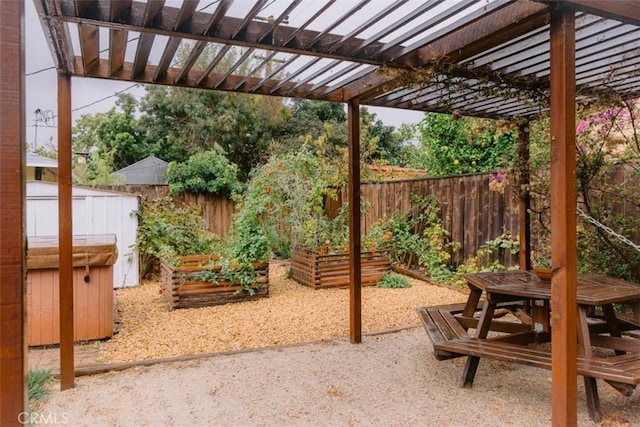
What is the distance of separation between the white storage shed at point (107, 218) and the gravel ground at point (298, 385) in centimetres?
184

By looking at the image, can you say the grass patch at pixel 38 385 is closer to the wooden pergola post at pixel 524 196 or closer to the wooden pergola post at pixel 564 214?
the wooden pergola post at pixel 564 214

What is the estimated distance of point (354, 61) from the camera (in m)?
2.70

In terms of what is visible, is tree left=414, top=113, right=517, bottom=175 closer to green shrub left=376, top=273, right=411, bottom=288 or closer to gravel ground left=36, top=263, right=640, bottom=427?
green shrub left=376, top=273, right=411, bottom=288

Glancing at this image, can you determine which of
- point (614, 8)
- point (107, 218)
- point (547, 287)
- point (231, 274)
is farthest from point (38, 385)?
point (614, 8)

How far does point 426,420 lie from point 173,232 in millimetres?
5157

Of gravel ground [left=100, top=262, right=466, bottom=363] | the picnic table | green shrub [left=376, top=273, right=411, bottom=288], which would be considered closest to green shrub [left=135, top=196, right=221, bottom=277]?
gravel ground [left=100, top=262, right=466, bottom=363]

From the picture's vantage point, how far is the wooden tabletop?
2441 mm

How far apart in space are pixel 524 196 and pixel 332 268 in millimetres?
2900

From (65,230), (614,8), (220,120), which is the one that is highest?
(220,120)

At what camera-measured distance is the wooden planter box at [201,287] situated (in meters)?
4.94

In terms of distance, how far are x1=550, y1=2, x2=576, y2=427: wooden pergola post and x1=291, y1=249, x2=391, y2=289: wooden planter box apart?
4426 millimetres

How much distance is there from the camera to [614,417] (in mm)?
2307

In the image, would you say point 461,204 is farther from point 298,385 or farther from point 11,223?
point 11,223

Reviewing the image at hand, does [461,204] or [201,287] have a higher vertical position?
[461,204]
